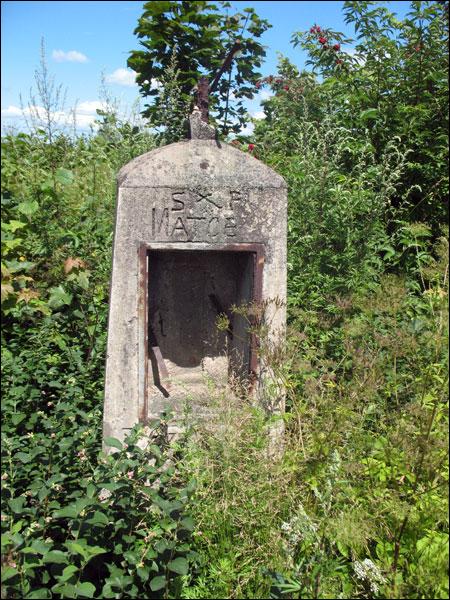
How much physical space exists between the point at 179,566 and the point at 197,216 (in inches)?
72.7

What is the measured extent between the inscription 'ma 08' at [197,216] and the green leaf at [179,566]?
1.72 m

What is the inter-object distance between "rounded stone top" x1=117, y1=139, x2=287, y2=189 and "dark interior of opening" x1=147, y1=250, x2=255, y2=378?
0.68 metres

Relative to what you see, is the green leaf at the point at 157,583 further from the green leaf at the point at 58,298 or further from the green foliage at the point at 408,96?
the green foliage at the point at 408,96

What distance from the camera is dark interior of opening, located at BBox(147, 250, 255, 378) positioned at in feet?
13.4

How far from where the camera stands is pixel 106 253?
4609 millimetres

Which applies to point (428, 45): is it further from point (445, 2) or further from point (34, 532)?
point (34, 532)

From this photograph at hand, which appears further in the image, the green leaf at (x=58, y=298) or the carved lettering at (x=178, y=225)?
the green leaf at (x=58, y=298)

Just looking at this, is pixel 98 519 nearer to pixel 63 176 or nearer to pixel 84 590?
pixel 84 590

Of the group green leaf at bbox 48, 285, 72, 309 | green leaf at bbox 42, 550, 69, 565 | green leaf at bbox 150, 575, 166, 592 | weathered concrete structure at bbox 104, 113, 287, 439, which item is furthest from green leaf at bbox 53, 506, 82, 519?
green leaf at bbox 48, 285, 72, 309

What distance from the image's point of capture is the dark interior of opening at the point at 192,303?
4.08 m

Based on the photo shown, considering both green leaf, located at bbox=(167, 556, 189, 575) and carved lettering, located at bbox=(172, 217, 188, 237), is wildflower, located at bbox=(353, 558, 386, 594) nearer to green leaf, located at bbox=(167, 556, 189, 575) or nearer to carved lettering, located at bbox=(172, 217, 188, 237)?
green leaf, located at bbox=(167, 556, 189, 575)

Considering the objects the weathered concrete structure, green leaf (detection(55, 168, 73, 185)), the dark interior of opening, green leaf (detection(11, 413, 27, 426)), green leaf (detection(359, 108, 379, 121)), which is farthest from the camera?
green leaf (detection(359, 108, 379, 121))

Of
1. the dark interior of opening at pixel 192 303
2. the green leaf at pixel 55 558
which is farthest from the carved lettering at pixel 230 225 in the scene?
the green leaf at pixel 55 558

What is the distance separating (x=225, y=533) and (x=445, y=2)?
2354 millimetres
